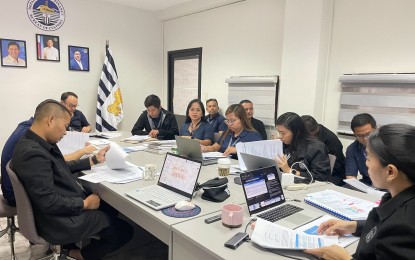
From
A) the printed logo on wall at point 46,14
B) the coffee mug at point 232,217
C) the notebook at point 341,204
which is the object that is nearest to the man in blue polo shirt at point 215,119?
the notebook at point 341,204

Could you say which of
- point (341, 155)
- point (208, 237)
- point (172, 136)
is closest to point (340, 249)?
point (208, 237)

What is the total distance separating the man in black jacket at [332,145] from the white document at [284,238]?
166 cm

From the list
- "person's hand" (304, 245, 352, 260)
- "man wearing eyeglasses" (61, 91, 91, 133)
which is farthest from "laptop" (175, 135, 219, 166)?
"man wearing eyeglasses" (61, 91, 91, 133)

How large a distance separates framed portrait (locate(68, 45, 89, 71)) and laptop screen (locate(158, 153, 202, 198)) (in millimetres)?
3685

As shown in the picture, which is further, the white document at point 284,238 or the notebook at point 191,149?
the notebook at point 191,149

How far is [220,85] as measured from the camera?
15.8ft

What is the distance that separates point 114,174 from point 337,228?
1510 millimetres

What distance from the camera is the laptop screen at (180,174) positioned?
173 centimetres

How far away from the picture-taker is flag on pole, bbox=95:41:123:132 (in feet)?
16.6

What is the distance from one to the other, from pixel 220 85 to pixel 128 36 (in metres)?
1.99

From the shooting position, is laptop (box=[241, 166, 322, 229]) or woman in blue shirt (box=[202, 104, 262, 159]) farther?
woman in blue shirt (box=[202, 104, 262, 159])

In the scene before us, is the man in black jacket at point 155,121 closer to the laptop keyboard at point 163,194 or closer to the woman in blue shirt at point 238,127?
the woman in blue shirt at point 238,127

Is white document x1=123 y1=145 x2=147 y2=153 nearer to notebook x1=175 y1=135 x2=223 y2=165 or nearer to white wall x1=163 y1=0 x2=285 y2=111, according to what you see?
notebook x1=175 y1=135 x2=223 y2=165

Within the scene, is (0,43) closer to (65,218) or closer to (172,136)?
(172,136)
